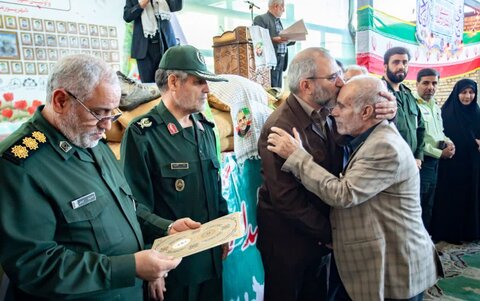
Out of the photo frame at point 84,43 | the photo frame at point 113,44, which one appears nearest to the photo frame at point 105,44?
the photo frame at point 113,44

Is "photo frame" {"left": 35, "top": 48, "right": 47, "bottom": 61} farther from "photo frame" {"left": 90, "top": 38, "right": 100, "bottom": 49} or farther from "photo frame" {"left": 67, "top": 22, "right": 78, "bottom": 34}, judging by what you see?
"photo frame" {"left": 90, "top": 38, "right": 100, "bottom": 49}

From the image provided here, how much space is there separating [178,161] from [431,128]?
3.03m

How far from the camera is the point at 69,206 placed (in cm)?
101

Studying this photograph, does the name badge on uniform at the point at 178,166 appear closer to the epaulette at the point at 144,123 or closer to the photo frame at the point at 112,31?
the epaulette at the point at 144,123

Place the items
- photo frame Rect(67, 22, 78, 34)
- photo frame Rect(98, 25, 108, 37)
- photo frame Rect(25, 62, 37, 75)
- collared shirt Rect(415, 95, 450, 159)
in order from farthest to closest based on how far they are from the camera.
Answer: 1. photo frame Rect(98, 25, 108, 37)
2. collared shirt Rect(415, 95, 450, 159)
3. photo frame Rect(67, 22, 78, 34)
4. photo frame Rect(25, 62, 37, 75)

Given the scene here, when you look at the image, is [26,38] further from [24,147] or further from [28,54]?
[24,147]

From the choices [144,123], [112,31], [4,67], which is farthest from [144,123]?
[112,31]

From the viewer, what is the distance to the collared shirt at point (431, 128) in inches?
142

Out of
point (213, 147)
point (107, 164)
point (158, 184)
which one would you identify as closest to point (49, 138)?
Answer: point (107, 164)

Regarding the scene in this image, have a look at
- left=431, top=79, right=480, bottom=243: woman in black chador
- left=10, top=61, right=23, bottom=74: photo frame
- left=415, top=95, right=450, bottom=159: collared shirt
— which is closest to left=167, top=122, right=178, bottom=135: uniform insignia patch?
left=10, top=61, right=23, bottom=74: photo frame

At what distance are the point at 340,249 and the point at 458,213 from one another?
342 centimetres

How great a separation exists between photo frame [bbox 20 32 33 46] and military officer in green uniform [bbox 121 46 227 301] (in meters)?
2.17

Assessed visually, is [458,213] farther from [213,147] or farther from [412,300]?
[213,147]

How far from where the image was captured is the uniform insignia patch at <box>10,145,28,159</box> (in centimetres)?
96
